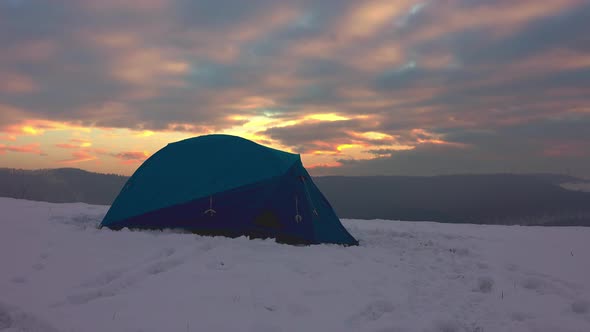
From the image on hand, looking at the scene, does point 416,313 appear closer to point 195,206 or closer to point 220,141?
point 195,206

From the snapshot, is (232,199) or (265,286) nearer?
(265,286)

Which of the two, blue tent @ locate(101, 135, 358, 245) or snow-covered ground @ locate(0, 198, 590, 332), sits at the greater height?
blue tent @ locate(101, 135, 358, 245)

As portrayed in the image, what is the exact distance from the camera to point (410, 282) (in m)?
6.26

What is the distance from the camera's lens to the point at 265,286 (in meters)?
5.39

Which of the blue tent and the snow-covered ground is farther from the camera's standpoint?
the blue tent

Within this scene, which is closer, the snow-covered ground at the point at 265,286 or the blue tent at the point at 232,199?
the snow-covered ground at the point at 265,286

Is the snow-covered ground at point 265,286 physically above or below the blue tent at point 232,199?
below

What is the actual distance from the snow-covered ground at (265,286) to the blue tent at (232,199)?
2.70ft

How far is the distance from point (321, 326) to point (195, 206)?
18.1 feet

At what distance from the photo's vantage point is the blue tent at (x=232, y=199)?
9133 millimetres

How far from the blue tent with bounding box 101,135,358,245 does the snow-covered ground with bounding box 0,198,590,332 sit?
82 centimetres

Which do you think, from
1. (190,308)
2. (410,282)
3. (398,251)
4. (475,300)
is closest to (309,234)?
(398,251)

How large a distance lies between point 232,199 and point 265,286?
4053mm

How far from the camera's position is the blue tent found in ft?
30.0
